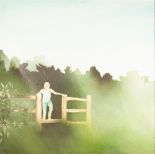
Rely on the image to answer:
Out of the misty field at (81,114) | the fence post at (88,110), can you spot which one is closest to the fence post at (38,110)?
the misty field at (81,114)

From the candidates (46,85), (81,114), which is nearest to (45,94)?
(46,85)

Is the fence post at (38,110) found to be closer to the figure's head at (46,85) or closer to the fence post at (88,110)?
the figure's head at (46,85)

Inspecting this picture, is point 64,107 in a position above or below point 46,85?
below

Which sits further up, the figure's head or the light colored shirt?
the figure's head

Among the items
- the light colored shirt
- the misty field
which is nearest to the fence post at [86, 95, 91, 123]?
the misty field

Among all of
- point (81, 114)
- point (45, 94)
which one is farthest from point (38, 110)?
point (81, 114)

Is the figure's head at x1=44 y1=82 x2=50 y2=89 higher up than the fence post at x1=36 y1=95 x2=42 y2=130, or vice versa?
the figure's head at x1=44 y1=82 x2=50 y2=89

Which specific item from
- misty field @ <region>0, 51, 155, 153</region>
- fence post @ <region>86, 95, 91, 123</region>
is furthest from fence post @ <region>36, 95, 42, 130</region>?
fence post @ <region>86, 95, 91, 123</region>

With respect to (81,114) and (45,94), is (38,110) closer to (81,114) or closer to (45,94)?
(45,94)

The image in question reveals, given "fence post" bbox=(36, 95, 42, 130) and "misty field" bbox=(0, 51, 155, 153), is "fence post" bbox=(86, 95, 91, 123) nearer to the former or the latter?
"misty field" bbox=(0, 51, 155, 153)

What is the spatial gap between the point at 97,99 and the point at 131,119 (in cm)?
20

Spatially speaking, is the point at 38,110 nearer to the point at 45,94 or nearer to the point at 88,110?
the point at 45,94

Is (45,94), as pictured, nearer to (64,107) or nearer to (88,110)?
(64,107)

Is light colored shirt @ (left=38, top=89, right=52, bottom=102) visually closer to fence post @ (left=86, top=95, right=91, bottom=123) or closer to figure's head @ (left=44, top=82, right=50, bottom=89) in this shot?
figure's head @ (left=44, top=82, right=50, bottom=89)
